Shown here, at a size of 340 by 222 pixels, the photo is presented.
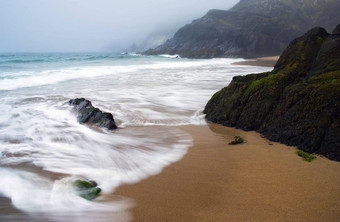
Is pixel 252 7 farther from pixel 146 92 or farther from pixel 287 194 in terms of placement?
pixel 287 194

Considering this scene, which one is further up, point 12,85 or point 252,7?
point 252,7

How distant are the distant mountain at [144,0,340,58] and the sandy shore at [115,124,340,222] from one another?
5052 cm

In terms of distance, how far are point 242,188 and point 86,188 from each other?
1.83 metres

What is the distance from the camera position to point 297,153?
11.5 feet

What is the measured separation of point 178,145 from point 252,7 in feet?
328

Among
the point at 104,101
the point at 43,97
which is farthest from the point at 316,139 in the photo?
the point at 43,97

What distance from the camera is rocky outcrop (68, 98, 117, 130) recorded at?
207 inches

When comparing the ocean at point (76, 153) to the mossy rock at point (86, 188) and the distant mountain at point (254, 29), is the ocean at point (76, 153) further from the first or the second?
the distant mountain at point (254, 29)

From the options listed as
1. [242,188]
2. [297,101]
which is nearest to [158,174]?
[242,188]

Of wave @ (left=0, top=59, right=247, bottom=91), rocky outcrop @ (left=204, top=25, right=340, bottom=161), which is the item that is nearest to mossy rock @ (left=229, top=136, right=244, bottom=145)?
rocky outcrop @ (left=204, top=25, right=340, bottom=161)

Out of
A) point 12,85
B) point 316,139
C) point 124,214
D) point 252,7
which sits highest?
point 252,7

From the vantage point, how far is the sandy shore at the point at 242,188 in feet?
7.54

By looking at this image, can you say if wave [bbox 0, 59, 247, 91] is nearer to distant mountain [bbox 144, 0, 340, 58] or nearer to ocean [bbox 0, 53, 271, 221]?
ocean [bbox 0, 53, 271, 221]

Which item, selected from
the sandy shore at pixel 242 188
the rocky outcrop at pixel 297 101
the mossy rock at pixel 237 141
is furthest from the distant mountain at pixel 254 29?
the sandy shore at pixel 242 188
